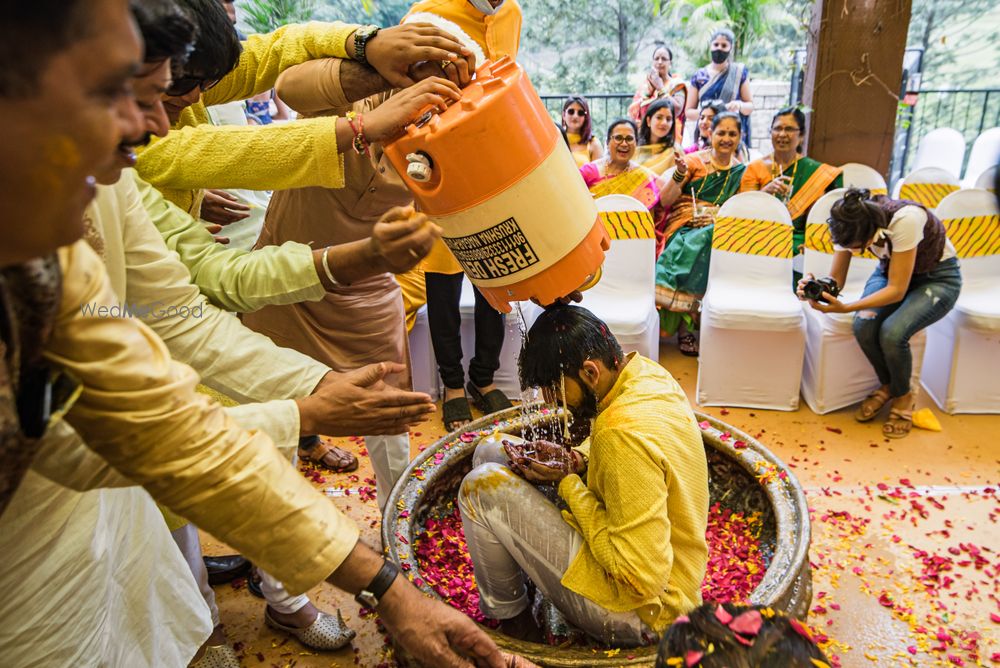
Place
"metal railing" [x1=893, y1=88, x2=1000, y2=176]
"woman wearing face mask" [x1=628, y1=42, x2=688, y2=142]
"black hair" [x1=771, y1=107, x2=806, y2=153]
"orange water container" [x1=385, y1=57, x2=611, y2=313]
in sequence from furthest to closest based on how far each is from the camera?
"metal railing" [x1=893, y1=88, x2=1000, y2=176], "woman wearing face mask" [x1=628, y1=42, x2=688, y2=142], "black hair" [x1=771, y1=107, x2=806, y2=153], "orange water container" [x1=385, y1=57, x2=611, y2=313]

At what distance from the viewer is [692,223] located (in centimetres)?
419

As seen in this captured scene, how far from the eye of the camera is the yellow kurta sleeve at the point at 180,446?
0.77 meters

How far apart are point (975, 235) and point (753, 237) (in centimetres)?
106

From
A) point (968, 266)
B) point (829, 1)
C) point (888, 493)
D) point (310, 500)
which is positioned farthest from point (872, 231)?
point (310, 500)

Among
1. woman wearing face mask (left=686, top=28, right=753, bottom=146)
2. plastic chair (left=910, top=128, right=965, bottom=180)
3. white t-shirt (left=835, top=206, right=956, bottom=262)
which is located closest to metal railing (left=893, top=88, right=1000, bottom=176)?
plastic chair (left=910, top=128, right=965, bottom=180)

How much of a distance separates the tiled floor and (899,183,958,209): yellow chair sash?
54.2 inches

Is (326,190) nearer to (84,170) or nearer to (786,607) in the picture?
(84,170)

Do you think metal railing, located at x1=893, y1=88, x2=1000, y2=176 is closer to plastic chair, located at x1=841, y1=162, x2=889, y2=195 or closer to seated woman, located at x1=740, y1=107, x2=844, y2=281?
plastic chair, located at x1=841, y1=162, x2=889, y2=195

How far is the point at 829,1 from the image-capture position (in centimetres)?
408

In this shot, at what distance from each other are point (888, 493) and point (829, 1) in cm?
288

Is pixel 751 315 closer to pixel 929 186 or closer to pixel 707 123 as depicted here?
pixel 929 186

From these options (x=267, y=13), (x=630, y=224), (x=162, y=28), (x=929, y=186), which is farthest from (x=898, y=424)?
(x=267, y=13)

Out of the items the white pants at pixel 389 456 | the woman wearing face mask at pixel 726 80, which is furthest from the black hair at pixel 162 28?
the woman wearing face mask at pixel 726 80

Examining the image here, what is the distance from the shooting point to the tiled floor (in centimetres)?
207
